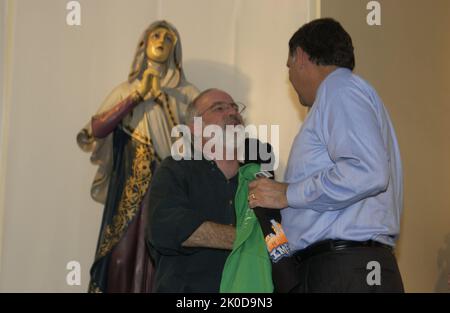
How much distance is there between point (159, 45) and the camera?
3713 mm

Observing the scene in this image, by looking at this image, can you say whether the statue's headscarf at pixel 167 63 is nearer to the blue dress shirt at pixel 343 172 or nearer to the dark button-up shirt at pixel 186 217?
the dark button-up shirt at pixel 186 217

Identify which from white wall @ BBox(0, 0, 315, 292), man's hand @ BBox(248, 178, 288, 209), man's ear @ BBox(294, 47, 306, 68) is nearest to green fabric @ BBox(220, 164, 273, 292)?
man's hand @ BBox(248, 178, 288, 209)

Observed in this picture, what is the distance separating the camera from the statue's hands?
145 inches

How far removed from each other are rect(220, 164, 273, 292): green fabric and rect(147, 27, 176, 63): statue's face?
5.20 feet

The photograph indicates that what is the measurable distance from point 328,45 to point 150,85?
64.0 inches

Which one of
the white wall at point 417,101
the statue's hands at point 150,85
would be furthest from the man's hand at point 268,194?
the white wall at point 417,101

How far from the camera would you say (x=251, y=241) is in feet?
7.53

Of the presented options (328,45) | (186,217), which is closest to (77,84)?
(186,217)

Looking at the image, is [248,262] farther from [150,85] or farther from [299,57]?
[150,85]

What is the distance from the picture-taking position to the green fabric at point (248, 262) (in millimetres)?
2219

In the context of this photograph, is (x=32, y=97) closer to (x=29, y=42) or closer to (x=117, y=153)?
(x=29, y=42)

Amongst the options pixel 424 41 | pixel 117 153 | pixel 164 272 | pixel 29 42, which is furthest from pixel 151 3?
pixel 164 272

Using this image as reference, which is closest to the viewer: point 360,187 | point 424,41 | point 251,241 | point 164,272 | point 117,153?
point 360,187

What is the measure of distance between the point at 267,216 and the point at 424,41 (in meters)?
2.59
